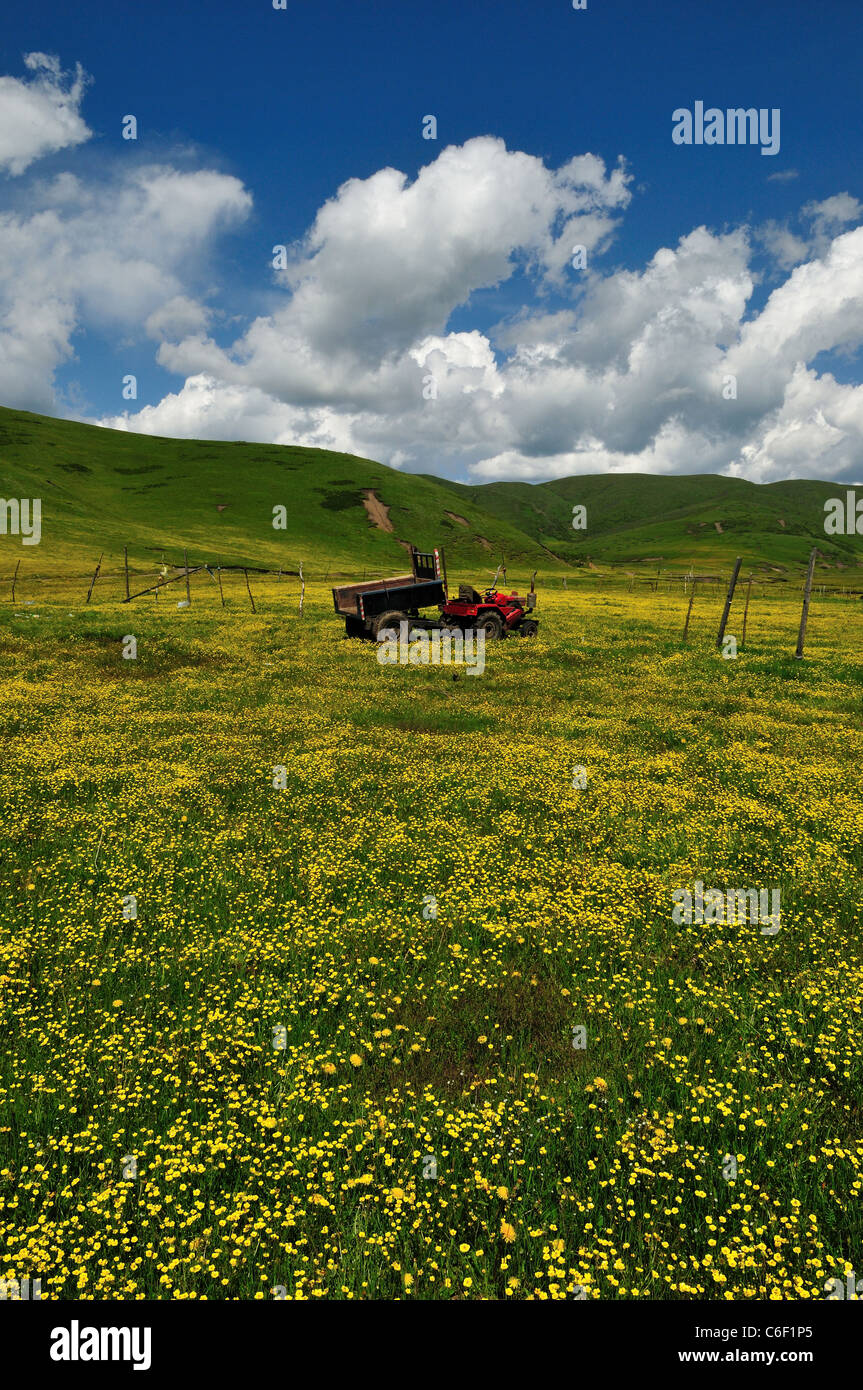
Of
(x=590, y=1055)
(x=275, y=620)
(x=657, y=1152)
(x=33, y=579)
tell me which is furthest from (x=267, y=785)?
(x=33, y=579)

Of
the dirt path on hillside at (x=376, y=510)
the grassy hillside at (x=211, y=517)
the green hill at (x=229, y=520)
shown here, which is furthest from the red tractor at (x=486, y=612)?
the dirt path on hillside at (x=376, y=510)

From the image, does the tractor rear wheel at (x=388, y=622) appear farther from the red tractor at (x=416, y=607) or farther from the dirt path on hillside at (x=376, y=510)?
the dirt path on hillside at (x=376, y=510)

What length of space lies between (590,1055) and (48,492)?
551ft

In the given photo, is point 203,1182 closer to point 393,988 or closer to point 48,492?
point 393,988

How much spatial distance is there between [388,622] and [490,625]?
549cm

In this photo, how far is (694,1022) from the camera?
23.1ft

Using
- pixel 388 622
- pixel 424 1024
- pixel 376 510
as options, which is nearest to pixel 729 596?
pixel 388 622

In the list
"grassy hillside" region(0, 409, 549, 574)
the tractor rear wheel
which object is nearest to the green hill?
"grassy hillside" region(0, 409, 549, 574)

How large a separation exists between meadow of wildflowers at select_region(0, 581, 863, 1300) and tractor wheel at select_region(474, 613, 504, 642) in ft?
51.4

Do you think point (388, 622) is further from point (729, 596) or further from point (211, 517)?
point (211, 517)

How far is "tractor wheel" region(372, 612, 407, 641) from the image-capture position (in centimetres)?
3072

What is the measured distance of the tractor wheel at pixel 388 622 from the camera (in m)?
30.7

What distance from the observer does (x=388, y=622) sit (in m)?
31.0
